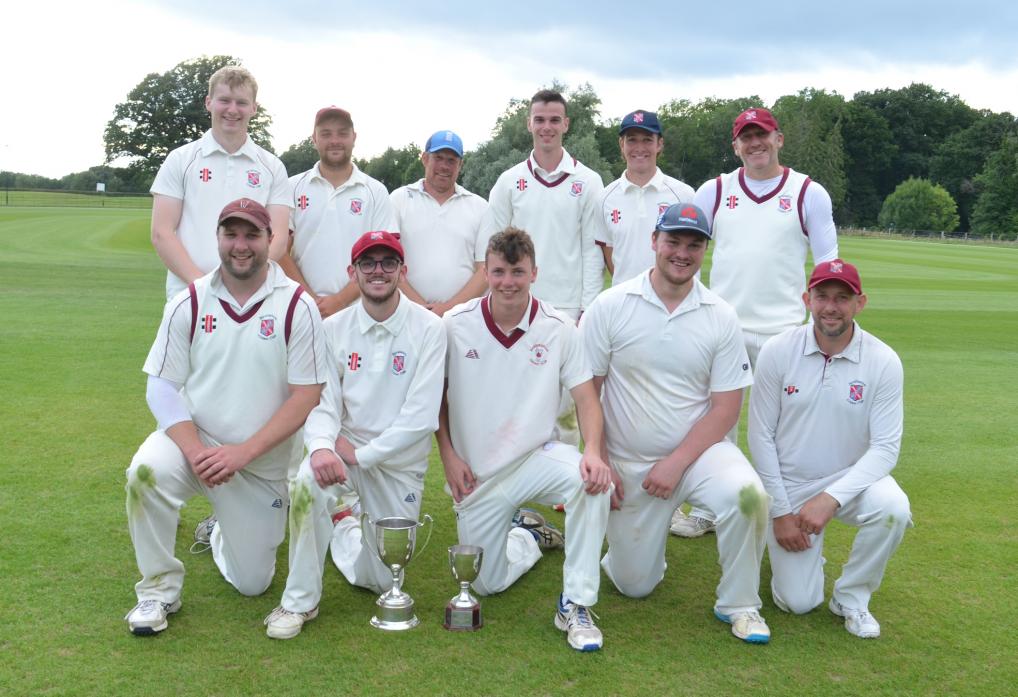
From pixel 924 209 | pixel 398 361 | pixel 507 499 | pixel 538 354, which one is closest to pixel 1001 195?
pixel 924 209

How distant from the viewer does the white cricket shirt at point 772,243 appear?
5.86m

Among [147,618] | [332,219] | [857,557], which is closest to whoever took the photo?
[147,618]

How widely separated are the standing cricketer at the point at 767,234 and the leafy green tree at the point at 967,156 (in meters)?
101

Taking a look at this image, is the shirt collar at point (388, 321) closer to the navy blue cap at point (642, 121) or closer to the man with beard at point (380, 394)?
the man with beard at point (380, 394)

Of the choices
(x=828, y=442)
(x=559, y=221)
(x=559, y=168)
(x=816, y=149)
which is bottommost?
(x=828, y=442)

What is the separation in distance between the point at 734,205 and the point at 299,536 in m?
3.46

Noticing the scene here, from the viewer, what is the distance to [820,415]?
491 cm

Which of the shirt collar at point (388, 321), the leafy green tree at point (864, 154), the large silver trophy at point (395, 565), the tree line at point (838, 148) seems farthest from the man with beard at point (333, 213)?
the leafy green tree at point (864, 154)

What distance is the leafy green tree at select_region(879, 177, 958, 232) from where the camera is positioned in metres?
89.8

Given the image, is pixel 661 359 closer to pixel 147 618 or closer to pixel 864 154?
pixel 147 618

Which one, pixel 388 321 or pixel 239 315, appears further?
pixel 388 321

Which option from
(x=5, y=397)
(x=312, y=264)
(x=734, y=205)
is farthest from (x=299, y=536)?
(x=5, y=397)

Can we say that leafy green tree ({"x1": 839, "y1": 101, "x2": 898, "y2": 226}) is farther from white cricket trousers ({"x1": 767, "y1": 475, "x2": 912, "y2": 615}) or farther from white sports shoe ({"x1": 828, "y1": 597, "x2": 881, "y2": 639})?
white sports shoe ({"x1": 828, "y1": 597, "x2": 881, "y2": 639})

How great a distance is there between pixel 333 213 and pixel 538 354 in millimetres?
2123
